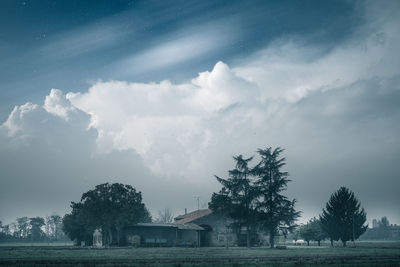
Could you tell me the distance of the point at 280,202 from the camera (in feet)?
211

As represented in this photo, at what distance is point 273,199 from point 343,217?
533 inches

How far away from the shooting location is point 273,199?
65000 millimetres

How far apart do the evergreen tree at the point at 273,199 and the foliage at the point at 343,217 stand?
8.57 metres

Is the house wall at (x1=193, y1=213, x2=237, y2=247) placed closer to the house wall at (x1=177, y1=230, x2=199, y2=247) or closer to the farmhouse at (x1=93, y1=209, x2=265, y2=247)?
the farmhouse at (x1=93, y1=209, x2=265, y2=247)

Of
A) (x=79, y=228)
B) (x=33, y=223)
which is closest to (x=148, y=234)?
(x=79, y=228)

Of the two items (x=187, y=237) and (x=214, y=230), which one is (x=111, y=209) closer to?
(x=187, y=237)

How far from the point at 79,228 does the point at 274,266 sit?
62.2 metres

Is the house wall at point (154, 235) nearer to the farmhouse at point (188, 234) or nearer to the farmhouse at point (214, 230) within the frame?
the farmhouse at point (188, 234)

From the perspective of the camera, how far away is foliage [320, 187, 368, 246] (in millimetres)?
67562

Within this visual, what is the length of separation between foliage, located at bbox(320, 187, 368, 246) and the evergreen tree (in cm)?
857

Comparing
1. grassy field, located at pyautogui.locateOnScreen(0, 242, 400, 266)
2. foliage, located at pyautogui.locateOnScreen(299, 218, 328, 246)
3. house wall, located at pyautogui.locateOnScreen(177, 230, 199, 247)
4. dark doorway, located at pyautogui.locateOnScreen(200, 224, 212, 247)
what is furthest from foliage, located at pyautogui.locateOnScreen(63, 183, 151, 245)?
foliage, located at pyautogui.locateOnScreen(299, 218, 328, 246)

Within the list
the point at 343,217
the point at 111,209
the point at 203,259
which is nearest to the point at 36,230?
the point at 111,209

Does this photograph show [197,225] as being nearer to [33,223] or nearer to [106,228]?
[106,228]

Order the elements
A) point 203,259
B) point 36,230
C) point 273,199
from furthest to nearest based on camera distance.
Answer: point 36,230, point 273,199, point 203,259
